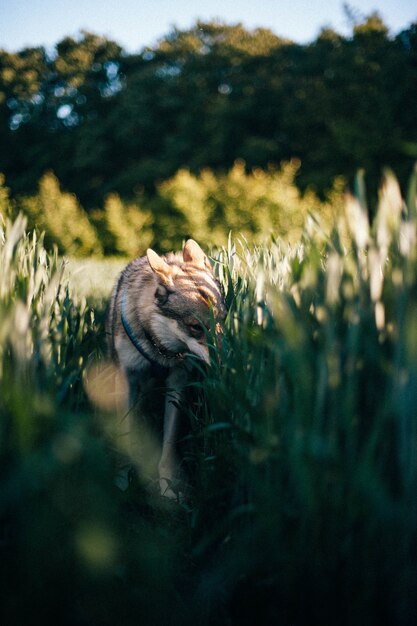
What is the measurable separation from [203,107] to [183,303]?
2877 centimetres

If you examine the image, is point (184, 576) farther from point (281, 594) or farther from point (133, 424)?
point (133, 424)

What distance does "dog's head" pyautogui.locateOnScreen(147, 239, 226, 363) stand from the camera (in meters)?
2.95

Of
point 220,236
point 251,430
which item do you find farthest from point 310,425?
point 220,236

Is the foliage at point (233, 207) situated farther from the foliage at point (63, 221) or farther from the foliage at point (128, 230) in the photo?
the foliage at point (63, 221)

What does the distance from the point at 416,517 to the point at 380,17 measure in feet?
A: 83.5

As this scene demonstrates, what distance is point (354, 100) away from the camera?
21.5 meters

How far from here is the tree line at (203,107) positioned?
18.8m

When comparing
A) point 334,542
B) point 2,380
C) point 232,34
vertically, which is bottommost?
point 334,542

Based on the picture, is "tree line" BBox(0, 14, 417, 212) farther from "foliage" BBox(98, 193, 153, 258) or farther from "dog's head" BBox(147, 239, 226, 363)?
"dog's head" BBox(147, 239, 226, 363)

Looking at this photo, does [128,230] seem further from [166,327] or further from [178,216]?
[166,327]

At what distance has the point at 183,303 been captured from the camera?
10.0 ft

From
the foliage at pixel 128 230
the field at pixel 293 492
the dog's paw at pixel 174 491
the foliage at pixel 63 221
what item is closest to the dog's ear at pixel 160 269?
the dog's paw at pixel 174 491

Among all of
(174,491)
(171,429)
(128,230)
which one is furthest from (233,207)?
(174,491)

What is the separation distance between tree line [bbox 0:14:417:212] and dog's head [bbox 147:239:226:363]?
54.3 ft
